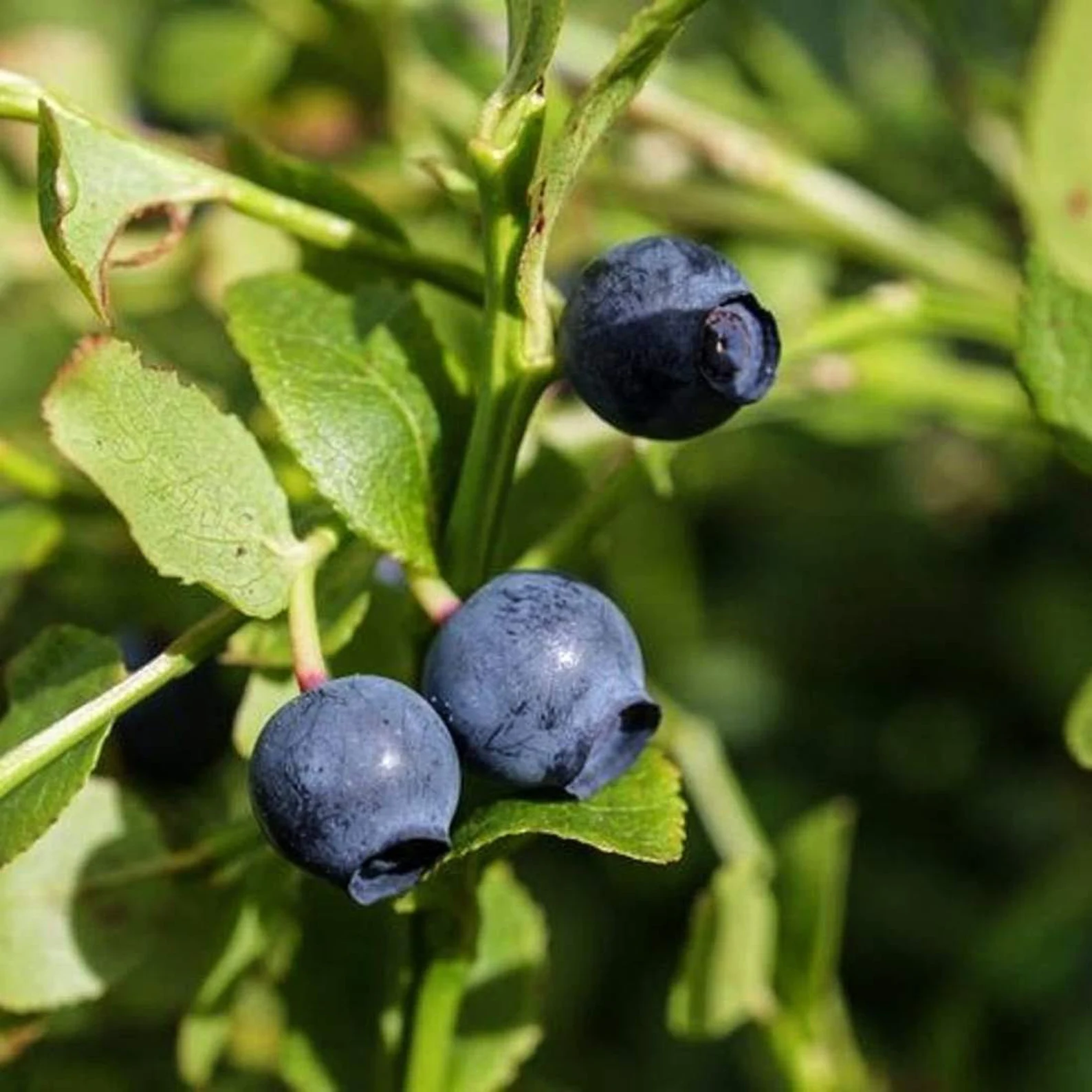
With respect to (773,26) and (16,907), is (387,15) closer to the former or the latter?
(773,26)

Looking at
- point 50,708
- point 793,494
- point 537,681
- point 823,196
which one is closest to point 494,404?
point 537,681

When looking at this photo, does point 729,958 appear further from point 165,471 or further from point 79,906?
point 165,471

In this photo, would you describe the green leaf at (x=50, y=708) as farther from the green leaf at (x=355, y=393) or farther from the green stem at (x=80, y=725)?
the green leaf at (x=355, y=393)

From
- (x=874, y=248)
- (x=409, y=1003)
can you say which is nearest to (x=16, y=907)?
(x=409, y=1003)

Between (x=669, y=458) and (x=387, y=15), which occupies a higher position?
(x=669, y=458)

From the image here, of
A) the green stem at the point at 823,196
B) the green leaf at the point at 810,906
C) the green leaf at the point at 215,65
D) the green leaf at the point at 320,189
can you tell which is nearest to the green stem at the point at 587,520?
the green leaf at the point at 320,189
